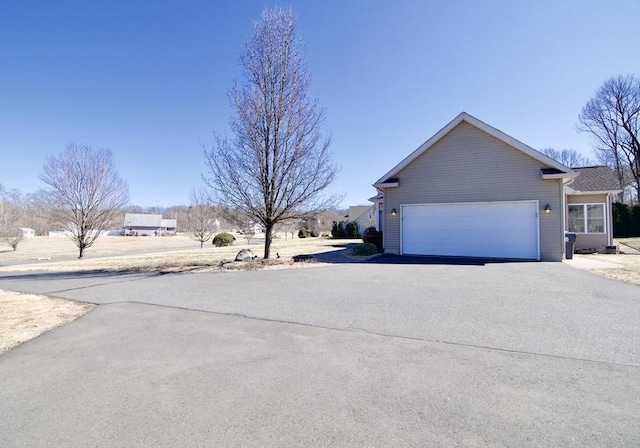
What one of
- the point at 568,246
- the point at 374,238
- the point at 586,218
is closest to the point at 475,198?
the point at 568,246

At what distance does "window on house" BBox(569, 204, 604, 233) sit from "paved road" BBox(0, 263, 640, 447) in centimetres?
1158

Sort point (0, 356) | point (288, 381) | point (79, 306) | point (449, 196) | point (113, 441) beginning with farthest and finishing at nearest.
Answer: point (449, 196), point (79, 306), point (0, 356), point (288, 381), point (113, 441)

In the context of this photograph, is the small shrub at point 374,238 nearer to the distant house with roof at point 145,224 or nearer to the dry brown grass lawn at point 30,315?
the dry brown grass lawn at point 30,315

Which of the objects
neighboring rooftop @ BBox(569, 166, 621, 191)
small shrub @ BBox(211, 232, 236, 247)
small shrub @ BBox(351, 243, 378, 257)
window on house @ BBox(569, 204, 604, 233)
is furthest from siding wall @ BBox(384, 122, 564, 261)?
small shrub @ BBox(211, 232, 236, 247)

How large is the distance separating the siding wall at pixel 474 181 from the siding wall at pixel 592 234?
16.0 feet

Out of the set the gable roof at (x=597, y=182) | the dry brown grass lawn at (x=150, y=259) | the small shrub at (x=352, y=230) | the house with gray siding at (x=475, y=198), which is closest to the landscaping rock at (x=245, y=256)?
the dry brown grass lawn at (x=150, y=259)

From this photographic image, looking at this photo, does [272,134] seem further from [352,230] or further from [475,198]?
[352,230]

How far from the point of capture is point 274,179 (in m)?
13.8

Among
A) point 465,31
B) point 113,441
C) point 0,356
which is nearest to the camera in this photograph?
point 113,441

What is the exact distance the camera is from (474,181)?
1423cm

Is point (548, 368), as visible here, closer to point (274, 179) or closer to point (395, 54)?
point (274, 179)

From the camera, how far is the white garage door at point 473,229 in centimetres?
1339

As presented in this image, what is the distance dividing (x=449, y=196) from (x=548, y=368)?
12.1 m

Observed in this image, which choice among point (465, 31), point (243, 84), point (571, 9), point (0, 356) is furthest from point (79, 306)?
point (571, 9)
